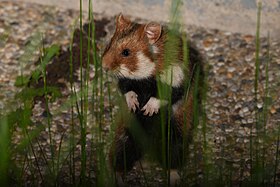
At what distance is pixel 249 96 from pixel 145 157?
1.37 meters

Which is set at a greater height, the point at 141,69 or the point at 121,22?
the point at 121,22

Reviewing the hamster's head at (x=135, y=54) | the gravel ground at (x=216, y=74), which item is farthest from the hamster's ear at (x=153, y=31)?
the gravel ground at (x=216, y=74)

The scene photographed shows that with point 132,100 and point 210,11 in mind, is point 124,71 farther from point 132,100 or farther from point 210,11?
point 210,11

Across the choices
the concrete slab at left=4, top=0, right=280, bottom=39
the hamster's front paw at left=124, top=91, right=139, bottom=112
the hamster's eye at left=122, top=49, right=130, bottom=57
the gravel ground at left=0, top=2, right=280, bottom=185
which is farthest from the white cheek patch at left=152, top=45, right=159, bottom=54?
the concrete slab at left=4, top=0, right=280, bottom=39

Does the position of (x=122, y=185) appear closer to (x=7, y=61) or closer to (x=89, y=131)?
(x=89, y=131)

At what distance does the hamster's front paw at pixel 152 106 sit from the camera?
428 cm

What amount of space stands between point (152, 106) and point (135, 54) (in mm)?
336

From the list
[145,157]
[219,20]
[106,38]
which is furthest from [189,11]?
[145,157]

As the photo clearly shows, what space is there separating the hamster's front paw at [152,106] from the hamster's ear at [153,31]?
0.35 m

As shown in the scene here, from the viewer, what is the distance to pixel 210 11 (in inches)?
264

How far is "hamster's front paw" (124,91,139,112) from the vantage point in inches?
173

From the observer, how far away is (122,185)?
4555mm

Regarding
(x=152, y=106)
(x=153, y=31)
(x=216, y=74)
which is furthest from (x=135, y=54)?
(x=216, y=74)

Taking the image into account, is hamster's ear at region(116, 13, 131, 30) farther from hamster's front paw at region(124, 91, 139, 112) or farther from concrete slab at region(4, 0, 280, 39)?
concrete slab at region(4, 0, 280, 39)
